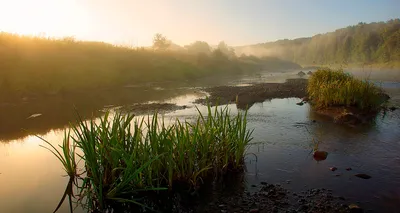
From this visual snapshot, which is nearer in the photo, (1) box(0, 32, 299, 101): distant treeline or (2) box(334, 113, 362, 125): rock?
(2) box(334, 113, 362, 125): rock

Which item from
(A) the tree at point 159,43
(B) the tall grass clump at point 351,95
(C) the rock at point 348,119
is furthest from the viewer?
(A) the tree at point 159,43

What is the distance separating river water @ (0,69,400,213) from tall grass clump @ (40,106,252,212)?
1.03 meters

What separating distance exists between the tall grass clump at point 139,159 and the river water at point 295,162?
1.03 metres

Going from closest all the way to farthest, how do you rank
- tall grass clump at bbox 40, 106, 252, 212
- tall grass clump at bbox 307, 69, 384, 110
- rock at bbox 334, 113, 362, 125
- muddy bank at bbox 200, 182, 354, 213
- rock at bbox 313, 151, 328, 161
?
tall grass clump at bbox 40, 106, 252, 212, muddy bank at bbox 200, 182, 354, 213, rock at bbox 313, 151, 328, 161, rock at bbox 334, 113, 362, 125, tall grass clump at bbox 307, 69, 384, 110

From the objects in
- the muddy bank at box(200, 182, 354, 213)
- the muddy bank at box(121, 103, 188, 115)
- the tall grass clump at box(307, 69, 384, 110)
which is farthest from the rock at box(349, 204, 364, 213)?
the muddy bank at box(121, 103, 188, 115)

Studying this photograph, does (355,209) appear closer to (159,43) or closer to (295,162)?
(295,162)

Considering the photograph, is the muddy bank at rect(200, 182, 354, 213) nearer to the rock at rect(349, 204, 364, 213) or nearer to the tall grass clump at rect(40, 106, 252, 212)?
the rock at rect(349, 204, 364, 213)

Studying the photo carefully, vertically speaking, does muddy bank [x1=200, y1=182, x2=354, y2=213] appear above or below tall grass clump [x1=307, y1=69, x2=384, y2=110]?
below

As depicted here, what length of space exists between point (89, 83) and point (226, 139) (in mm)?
31435

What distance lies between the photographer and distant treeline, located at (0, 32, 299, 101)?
28.8m

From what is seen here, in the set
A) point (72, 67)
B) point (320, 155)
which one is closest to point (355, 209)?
point (320, 155)

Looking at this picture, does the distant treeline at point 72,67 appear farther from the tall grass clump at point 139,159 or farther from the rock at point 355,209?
the rock at point 355,209

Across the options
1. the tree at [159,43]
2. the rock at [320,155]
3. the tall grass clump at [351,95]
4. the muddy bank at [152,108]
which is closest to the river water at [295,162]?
the rock at [320,155]

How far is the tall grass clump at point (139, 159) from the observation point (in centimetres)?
576
